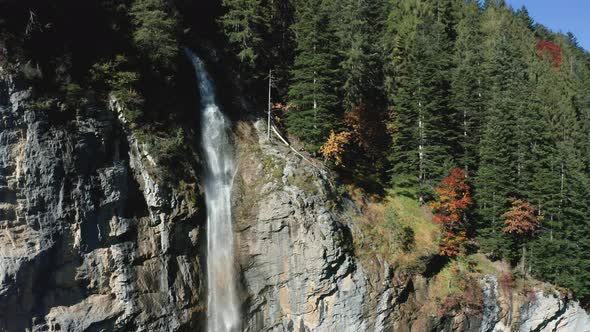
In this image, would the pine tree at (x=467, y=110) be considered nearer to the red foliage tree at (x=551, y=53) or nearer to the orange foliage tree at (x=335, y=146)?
the orange foliage tree at (x=335, y=146)

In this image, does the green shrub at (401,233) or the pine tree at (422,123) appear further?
the pine tree at (422,123)

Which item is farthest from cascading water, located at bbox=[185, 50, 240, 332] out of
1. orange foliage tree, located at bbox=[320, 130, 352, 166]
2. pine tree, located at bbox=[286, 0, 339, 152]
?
orange foliage tree, located at bbox=[320, 130, 352, 166]

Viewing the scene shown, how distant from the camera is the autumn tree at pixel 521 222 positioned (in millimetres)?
33656

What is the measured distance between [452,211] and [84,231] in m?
22.9

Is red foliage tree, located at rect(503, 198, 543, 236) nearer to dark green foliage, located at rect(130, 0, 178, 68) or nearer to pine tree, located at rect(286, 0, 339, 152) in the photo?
pine tree, located at rect(286, 0, 339, 152)

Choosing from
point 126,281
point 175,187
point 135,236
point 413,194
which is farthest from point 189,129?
point 413,194

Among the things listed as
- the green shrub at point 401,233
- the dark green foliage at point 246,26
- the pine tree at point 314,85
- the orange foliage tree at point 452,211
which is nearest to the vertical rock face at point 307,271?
the green shrub at point 401,233

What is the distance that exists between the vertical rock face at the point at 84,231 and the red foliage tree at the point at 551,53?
180 ft

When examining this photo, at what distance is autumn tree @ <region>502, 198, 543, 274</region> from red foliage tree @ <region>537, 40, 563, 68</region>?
3429 centimetres

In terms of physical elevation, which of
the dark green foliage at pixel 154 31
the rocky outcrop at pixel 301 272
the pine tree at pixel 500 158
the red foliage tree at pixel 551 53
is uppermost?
the red foliage tree at pixel 551 53

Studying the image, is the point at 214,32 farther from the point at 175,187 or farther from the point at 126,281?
the point at 126,281

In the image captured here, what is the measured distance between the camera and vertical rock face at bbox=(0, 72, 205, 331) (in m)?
21.3

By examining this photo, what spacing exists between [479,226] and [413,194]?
18.7 ft

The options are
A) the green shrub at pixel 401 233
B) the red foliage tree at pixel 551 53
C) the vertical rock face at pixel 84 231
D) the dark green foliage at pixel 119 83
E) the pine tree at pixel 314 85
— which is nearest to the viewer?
the vertical rock face at pixel 84 231
